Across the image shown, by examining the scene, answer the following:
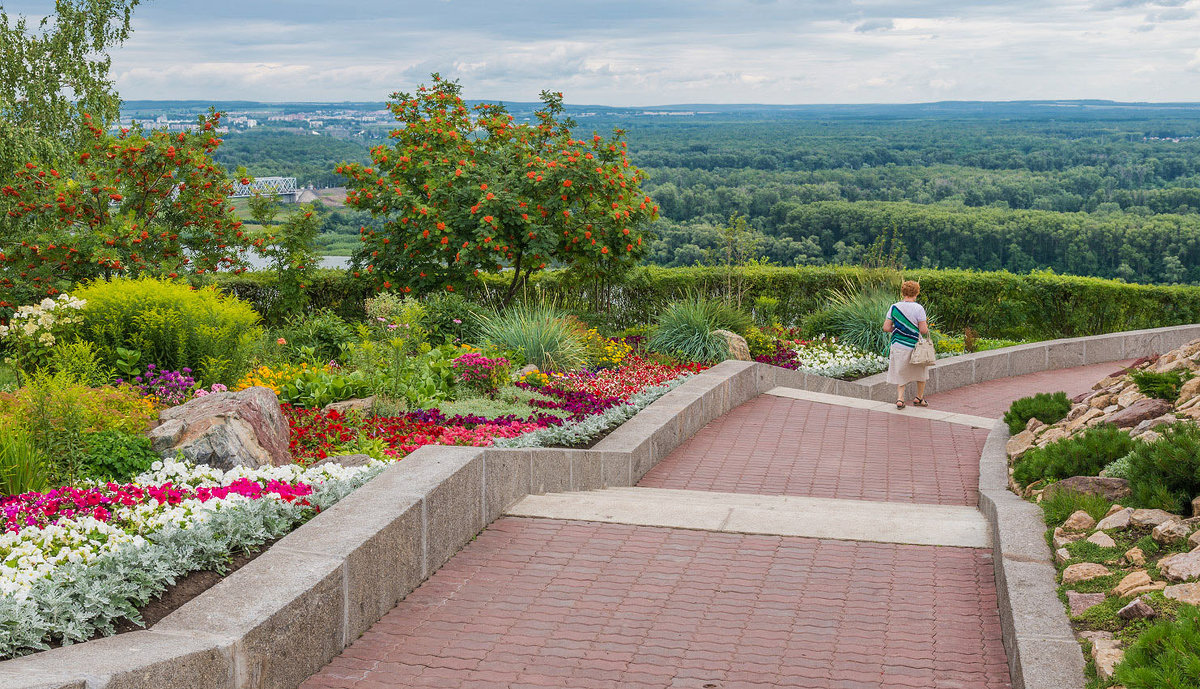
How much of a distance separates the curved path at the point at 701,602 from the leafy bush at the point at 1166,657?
71cm

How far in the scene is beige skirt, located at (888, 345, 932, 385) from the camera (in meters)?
11.5

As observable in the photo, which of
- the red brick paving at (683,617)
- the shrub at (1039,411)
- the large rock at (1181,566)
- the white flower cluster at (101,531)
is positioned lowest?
the shrub at (1039,411)

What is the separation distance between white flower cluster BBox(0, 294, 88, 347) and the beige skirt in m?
8.59

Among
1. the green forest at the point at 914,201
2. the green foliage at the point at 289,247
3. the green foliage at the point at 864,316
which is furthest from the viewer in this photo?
the green forest at the point at 914,201

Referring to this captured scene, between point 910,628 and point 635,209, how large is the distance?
9920mm

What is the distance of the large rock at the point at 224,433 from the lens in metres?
5.57

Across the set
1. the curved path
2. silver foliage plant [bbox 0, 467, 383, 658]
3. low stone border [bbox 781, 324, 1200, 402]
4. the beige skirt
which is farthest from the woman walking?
silver foliage plant [bbox 0, 467, 383, 658]

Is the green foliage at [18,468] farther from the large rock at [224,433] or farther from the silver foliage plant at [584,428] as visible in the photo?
the silver foliage plant at [584,428]

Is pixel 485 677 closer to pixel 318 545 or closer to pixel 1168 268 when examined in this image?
pixel 318 545

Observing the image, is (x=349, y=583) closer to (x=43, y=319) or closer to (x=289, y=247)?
(x=43, y=319)

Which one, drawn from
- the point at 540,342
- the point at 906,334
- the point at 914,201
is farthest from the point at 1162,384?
the point at 914,201

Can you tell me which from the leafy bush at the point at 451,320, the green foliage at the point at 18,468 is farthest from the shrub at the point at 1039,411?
the green foliage at the point at 18,468

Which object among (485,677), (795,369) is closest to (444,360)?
(795,369)

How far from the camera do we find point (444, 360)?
32.6ft
